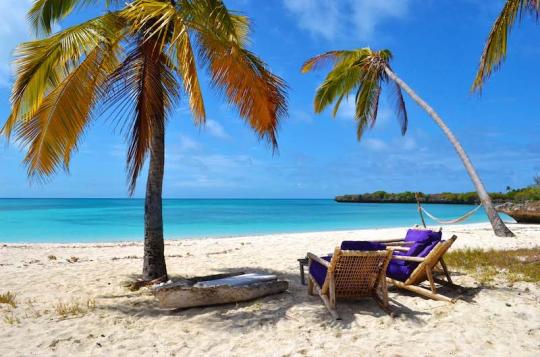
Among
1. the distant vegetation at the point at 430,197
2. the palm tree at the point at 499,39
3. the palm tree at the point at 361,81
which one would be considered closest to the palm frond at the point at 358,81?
the palm tree at the point at 361,81

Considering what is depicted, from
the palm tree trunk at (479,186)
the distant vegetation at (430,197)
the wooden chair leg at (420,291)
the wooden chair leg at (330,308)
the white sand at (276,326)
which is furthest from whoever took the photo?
the distant vegetation at (430,197)

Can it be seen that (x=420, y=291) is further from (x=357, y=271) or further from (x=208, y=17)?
(x=208, y=17)

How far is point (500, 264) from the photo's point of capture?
6582 mm

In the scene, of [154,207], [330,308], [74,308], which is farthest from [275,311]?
[154,207]

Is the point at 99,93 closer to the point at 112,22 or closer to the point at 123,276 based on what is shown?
the point at 112,22

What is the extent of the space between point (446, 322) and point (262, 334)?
178 centimetres

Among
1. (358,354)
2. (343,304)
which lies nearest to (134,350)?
(358,354)

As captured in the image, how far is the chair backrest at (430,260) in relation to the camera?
4555 millimetres

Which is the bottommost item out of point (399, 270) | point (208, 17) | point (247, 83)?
point (399, 270)

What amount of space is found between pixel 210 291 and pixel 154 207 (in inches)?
72.0

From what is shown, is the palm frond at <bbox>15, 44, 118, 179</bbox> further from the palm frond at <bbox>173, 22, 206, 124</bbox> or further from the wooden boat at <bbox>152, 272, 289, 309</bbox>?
the wooden boat at <bbox>152, 272, 289, 309</bbox>

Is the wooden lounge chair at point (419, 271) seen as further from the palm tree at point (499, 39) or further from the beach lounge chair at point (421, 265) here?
the palm tree at point (499, 39)

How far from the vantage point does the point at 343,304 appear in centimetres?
453

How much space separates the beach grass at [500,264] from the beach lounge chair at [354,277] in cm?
197
